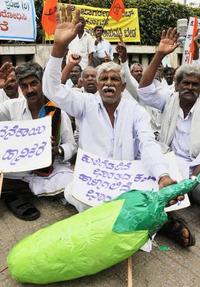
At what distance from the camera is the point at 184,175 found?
306 cm

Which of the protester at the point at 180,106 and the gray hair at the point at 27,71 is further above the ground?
the gray hair at the point at 27,71

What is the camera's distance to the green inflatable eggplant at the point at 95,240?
198cm

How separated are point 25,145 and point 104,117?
0.80 meters

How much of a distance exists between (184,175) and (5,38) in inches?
248

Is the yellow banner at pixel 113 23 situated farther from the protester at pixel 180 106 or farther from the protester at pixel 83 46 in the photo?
the protester at pixel 180 106

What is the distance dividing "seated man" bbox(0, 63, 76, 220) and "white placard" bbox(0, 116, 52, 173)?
0.16 m

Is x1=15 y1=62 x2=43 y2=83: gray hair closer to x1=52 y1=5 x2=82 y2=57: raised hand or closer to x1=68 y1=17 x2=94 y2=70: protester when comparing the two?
x1=52 y1=5 x2=82 y2=57: raised hand

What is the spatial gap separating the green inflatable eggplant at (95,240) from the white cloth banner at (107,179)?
475mm

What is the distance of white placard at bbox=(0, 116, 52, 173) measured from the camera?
9.96 ft

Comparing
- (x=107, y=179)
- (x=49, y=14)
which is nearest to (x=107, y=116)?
(x=107, y=179)

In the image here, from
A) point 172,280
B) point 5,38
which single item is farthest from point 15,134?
point 5,38

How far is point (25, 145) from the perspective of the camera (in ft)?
10.3

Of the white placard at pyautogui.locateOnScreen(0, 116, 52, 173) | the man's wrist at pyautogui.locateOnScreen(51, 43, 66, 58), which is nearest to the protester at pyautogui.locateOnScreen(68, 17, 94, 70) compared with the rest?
the white placard at pyautogui.locateOnScreen(0, 116, 52, 173)

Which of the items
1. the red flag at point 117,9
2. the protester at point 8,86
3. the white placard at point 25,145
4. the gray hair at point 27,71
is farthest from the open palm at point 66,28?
the red flag at point 117,9
